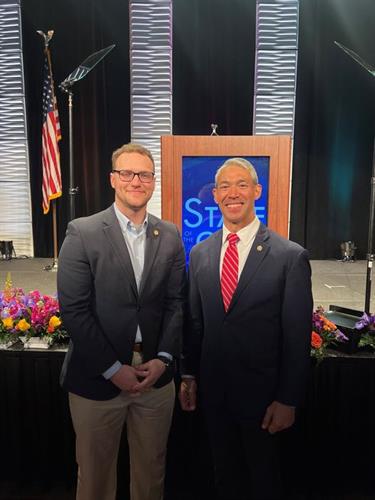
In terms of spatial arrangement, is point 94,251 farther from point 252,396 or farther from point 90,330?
point 252,396

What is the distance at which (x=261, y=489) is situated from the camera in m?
1.54

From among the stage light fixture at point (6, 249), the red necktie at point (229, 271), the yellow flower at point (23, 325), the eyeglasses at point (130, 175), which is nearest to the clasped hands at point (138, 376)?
the red necktie at point (229, 271)

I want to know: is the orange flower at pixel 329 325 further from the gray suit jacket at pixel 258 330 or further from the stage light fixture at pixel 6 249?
the stage light fixture at pixel 6 249

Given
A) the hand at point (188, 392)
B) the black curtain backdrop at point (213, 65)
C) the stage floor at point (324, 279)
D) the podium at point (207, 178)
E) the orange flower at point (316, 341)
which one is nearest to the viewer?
the hand at point (188, 392)

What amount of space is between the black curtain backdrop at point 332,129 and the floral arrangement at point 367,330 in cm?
539

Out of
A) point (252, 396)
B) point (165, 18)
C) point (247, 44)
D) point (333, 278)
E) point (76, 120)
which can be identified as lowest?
point (333, 278)

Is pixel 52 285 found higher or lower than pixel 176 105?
lower

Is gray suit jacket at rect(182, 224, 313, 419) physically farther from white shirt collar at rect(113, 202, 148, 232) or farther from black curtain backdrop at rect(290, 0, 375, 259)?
black curtain backdrop at rect(290, 0, 375, 259)

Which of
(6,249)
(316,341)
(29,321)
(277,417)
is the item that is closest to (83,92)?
(6,249)

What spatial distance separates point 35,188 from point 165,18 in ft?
11.7

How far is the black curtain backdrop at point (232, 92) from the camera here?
7059 mm

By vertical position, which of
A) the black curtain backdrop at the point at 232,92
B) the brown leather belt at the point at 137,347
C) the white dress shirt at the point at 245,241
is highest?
the black curtain backdrop at the point at 232,92

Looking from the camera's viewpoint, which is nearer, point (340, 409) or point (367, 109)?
point (340, 409)

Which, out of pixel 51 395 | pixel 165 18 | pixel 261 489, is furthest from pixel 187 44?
pixel 261 489
